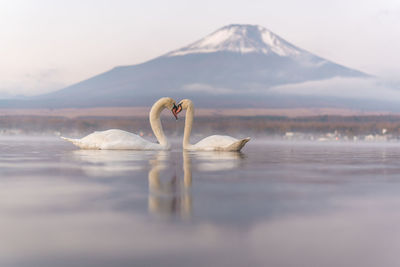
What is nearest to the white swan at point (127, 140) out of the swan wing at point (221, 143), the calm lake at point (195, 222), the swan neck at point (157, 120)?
the swan neck at point (157, 120)

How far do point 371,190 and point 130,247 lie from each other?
5.88 meters

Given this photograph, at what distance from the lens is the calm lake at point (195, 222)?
4543mm

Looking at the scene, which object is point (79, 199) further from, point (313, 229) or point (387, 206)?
point (387, 206)

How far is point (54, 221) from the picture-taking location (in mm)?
5906

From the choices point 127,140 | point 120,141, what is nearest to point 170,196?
point 127,140

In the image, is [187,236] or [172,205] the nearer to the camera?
[187,236]

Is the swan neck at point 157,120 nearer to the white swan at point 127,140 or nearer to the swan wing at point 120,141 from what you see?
the white swan at point 127,140

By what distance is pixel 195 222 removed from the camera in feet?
19.0

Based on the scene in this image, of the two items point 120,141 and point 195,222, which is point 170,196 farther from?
point 120,141

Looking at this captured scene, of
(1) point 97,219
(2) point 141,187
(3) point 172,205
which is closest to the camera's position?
(1) point 97,219

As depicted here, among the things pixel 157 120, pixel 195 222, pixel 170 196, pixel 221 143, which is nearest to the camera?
pixel 195 222

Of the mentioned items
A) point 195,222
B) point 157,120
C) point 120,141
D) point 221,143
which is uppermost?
point 157,120

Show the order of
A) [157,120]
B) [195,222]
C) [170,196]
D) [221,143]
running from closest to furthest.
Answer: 1. [195,222]
2. [170,196]
3. [221,143]
4. [157,120]

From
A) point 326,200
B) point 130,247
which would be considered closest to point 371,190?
point 326,200
